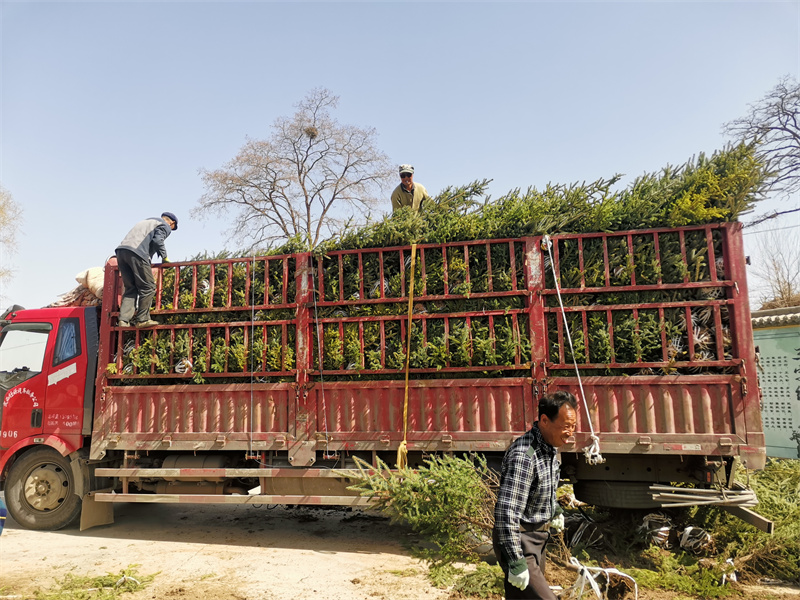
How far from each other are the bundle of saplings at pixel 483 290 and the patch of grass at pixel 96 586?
7.42ft

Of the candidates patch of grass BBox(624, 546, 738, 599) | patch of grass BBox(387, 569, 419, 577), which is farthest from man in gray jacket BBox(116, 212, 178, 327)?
patch of grass BBox(624, 546, 738, 599)

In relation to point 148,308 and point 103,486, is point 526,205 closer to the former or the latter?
point 148,308

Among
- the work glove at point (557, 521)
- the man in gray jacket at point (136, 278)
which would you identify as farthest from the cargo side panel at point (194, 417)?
the work glove at point (557, 521)

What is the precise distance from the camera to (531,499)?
316 centimetres

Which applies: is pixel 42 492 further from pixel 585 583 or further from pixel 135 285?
pixel 585 583

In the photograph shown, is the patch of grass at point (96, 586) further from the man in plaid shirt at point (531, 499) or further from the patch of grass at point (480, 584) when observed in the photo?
the man in plaid shirt at point (531, 499)

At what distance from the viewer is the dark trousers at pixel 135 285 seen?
6820 millimetres

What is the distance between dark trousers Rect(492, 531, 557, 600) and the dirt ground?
202 centimetres

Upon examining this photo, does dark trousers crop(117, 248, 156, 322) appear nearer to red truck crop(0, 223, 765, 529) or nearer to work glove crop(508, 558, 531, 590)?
red truck crop(0, 223, 765, 529)

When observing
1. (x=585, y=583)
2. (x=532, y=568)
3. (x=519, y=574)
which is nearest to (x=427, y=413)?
(x=585, y=583)

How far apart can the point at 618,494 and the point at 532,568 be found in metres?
3.03

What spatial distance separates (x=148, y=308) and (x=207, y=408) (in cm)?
150

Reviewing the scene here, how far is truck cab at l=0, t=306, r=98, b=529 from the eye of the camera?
7016 mm

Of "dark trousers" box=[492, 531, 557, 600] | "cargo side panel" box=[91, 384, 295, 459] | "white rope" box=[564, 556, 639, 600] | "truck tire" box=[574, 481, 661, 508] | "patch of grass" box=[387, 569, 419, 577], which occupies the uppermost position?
"cargo side panel" box=[91, 384, 295, 459]
